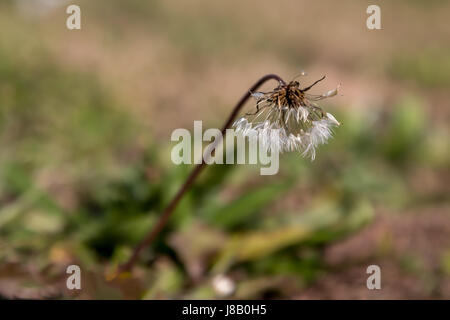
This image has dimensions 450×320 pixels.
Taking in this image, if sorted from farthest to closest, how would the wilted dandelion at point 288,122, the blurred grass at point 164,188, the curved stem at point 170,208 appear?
1. the blurred grass at point 164,188
2. the curved stem at point 170,208
3. the wilted dandelion at point 288,122

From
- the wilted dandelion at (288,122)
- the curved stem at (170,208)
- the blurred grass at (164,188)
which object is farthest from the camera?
the blurred grass at (164,188)

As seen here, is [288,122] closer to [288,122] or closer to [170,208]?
[288,122]

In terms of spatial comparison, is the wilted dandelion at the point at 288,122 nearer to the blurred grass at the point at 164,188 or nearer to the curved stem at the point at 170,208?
the curved stem at the point at 170,208

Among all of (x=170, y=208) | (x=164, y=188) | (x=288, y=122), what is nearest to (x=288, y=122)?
(x=288, y=122)

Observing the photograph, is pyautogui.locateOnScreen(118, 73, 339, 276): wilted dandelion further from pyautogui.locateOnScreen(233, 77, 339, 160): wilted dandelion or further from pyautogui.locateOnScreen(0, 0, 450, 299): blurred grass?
pyautogui.locateOnScreen(0, 0, 450, 299): blurred grass

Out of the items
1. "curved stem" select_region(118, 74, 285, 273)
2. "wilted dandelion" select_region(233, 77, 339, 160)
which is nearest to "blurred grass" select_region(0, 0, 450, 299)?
"curved stem" select_region(118, 74, 285, 273)

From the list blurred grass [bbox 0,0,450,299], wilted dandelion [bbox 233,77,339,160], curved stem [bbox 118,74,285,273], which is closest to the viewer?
wilted dandelion [bbox 233,77,339,160]

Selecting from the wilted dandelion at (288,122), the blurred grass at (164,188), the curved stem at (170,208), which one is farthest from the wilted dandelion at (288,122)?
the blurred grass at (164,188)

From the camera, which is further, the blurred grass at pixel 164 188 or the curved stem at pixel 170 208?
the blurred grass at pixel 164 188
